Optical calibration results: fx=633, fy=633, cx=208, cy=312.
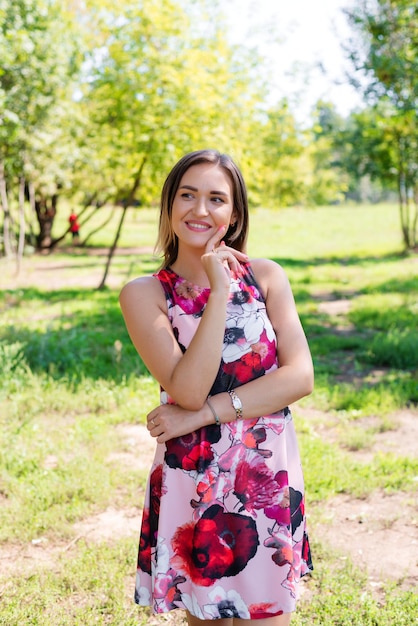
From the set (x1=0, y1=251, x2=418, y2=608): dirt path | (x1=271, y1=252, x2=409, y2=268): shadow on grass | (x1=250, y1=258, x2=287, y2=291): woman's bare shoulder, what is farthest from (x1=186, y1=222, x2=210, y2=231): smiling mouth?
(x1=271, y1=252, x2=409, y2=268): shadow on grass

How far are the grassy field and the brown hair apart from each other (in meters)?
1.16

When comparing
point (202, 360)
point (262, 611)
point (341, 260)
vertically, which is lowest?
point (341, 260)

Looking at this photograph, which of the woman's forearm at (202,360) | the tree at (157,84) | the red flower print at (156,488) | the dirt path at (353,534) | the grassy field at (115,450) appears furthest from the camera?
the tree at (157,84)

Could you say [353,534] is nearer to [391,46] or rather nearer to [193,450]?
[193,450]

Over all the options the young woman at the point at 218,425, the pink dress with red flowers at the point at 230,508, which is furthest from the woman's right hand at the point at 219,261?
the pink dress with red flowers at the point at 230,508

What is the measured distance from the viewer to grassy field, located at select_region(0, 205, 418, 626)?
9.80 feet

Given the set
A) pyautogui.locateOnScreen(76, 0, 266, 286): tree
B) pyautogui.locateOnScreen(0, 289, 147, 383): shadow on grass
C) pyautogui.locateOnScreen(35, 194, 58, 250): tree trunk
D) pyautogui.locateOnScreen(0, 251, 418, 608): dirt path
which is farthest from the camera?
pyautogui.locateOnScreen(35, 194, 58, 250): tree trunk

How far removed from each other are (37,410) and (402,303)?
6691 mm

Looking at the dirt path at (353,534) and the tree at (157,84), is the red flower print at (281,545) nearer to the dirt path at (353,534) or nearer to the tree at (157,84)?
the dirt path at (353,534)

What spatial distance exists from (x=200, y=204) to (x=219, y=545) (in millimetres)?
1077

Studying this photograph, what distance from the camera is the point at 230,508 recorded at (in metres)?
1.92

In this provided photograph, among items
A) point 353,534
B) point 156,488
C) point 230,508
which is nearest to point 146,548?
point 156,488

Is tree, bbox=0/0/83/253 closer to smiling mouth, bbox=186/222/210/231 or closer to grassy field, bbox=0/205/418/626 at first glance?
grassy field, bbox=0/205/418/626

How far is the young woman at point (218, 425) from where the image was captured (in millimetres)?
1892
